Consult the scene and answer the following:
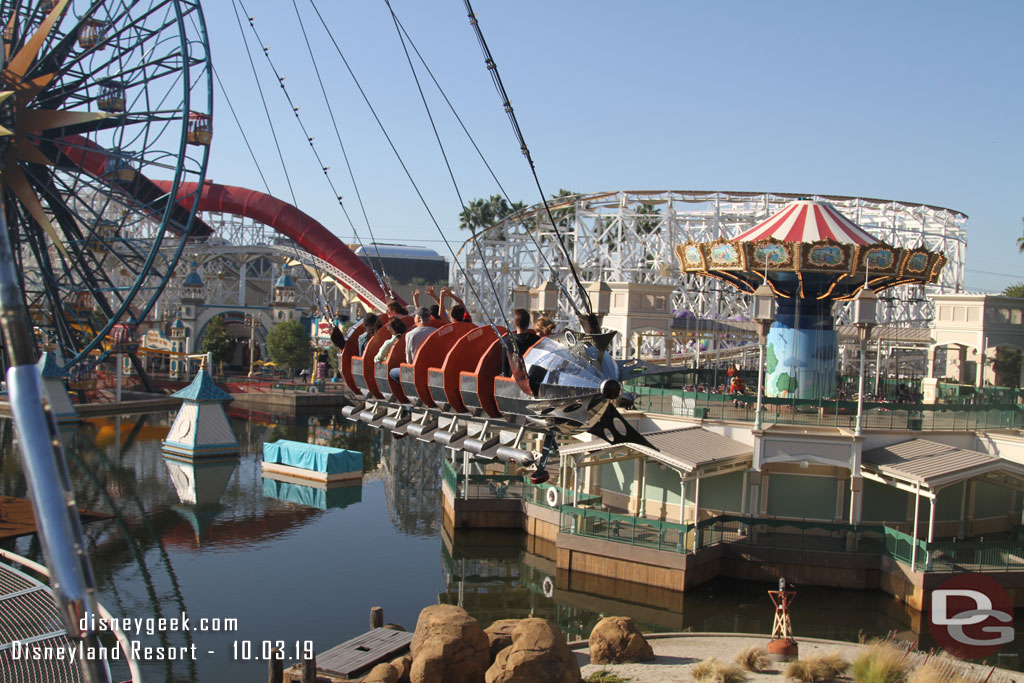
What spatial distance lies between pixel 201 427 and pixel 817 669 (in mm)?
26391

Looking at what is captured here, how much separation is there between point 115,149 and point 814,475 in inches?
1182

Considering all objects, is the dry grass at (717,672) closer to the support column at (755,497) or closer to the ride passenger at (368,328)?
the ride passenger at (368,328)

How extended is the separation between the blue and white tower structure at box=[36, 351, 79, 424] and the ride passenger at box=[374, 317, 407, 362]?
101 ft

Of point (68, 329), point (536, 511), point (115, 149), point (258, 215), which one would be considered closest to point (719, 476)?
point (536, 511)

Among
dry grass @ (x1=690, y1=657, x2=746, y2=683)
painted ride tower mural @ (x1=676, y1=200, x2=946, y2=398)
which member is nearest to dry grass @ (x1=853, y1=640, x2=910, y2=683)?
dry grass @ (x1=690, y1=657, x2=746, y2=683)

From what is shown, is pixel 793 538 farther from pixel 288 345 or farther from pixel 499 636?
pixel 288 345

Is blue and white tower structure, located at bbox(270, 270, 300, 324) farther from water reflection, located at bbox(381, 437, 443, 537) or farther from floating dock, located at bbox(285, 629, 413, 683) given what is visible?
floating dock, located at bbox(285, 629, 413, 683)

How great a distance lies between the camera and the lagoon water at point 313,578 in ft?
57.5

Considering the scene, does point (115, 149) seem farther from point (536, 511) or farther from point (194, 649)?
point (194, 649)

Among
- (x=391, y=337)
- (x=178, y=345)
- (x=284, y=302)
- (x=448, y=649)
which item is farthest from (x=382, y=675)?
(x=284, y=302)

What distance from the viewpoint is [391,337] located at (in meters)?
15.0

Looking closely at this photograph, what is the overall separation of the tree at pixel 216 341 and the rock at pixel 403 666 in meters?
50.7

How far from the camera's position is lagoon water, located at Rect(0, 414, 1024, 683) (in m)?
17.5

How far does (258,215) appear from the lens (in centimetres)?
5978
